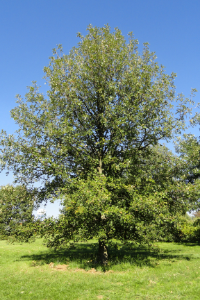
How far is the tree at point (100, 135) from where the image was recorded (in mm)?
13703

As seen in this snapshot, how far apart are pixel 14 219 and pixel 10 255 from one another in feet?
26.0

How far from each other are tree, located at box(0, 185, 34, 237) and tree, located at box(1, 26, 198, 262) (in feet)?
3.11

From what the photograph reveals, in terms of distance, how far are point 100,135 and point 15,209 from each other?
8116 millimetres

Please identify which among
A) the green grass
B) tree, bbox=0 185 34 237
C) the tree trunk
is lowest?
the green grass

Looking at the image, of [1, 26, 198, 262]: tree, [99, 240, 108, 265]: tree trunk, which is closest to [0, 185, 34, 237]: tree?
[1, 26, 198, 262]: tree

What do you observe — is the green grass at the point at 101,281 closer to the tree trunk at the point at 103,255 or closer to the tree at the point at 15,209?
the tree trunk at the point at 103,255

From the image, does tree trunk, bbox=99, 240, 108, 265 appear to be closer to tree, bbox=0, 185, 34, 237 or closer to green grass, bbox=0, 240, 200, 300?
green grass, bbox=0, 240, 200, 300

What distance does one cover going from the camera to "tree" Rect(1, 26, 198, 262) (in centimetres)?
1370

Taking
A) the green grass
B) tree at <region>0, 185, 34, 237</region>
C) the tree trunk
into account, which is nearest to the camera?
the green grass

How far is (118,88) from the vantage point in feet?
57.2

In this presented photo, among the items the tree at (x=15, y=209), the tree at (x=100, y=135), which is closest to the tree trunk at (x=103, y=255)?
the tree at (x=100, y=135)

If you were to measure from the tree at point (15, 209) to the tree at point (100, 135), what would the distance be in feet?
3.11

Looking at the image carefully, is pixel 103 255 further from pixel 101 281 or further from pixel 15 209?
pixel 15 209

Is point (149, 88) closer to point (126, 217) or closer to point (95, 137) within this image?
point (95, 137)
